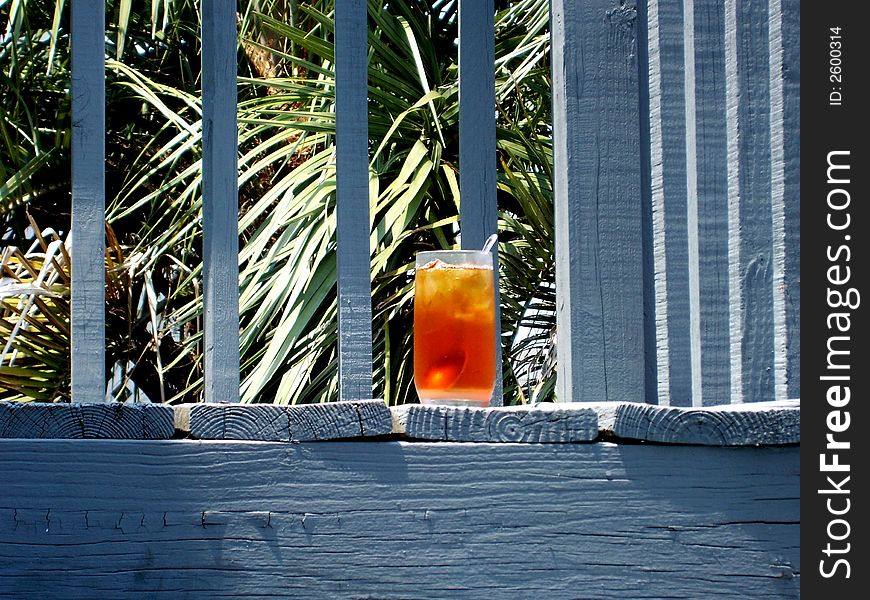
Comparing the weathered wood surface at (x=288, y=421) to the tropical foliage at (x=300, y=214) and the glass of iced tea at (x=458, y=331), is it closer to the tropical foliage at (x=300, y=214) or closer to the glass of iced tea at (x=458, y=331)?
the glass of iced tea at (x=458, y=331)

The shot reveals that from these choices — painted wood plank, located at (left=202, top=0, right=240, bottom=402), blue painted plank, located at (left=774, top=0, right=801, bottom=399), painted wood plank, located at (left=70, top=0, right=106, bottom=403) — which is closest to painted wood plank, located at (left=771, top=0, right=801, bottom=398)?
blue painted plank, located at (left=774, top=0, right=801, bottom=399)

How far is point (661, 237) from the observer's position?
0.95 m

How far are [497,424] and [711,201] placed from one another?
318 millimetres

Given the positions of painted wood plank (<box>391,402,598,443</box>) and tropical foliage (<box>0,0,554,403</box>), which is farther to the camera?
tropical foliage (<box>0,0,554,403</box>)

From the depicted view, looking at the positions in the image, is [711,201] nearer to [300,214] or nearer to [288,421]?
[288,421]

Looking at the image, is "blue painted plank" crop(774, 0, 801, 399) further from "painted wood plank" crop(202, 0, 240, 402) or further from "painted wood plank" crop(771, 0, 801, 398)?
"painted wood plank" crop(202, 0, 240, 402)

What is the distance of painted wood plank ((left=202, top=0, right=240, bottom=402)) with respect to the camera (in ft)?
2.93

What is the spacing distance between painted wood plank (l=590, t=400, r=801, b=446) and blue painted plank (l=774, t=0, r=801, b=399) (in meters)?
0.09

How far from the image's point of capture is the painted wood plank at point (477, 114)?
0.95 m

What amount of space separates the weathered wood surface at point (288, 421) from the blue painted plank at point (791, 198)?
396 millimetres

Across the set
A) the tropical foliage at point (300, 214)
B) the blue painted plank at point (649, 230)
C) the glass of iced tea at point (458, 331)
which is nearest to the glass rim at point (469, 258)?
the glass of iced tea at point (458, 331)

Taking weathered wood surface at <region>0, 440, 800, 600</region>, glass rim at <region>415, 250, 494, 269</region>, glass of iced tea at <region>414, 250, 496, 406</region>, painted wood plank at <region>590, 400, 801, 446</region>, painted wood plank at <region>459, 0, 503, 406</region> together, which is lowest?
weathered wood surface at <region>0, 440, 800, 600</region>
